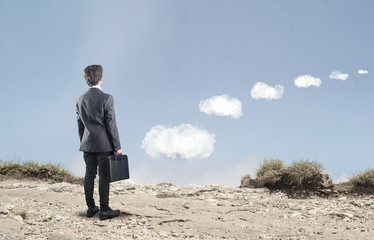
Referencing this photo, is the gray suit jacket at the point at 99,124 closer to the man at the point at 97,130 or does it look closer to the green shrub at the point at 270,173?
the man at the point at 97,130

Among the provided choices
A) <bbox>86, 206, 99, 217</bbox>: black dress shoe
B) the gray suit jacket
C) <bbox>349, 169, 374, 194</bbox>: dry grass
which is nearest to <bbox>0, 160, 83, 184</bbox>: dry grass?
<bbox>86, 206, 99, 217</bbox>: black dress shoe

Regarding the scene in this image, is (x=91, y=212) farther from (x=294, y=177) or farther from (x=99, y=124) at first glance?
(x=294, y=177)

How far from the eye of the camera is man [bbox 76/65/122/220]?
6902 mm

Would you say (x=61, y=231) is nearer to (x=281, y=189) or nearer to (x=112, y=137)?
(x=112, y=137)

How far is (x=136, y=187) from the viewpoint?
11.9 metres

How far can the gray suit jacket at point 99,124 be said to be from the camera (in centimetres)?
689

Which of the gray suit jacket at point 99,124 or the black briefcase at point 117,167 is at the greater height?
the gray suit jacket at point 99,124

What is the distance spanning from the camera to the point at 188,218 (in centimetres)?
733

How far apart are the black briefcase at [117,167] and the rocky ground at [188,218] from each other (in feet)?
→ 2.90

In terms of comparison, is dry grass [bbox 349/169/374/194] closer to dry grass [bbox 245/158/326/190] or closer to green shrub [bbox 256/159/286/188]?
dry grass [bbox 245/158/326/190]

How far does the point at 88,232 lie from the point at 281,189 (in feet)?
23.0

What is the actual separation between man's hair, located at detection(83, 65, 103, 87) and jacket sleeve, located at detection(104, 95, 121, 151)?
512 millimetres

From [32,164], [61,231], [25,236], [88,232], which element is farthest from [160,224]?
[32,164]

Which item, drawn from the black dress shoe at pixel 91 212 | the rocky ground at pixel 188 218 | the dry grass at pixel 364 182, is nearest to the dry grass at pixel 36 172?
the rocky ground at pixel 188 218
